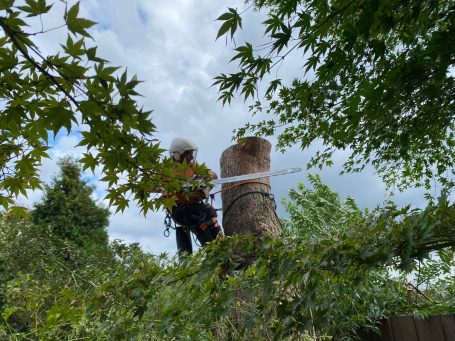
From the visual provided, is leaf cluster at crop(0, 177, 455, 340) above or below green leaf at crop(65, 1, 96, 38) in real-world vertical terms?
below

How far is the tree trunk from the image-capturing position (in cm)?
380

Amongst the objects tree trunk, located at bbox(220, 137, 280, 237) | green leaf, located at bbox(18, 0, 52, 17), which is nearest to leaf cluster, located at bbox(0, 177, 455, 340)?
tree trunk, located at bbox(220, 137, 280, 237)

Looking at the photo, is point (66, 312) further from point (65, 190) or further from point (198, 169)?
point (65, 190)

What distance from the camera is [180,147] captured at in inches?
168

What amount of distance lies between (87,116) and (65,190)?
11394mm

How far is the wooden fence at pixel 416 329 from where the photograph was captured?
2.77 meters

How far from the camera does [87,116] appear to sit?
60.7 inches

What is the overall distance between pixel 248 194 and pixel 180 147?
0.80 m

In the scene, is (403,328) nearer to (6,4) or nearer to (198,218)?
(198,218)

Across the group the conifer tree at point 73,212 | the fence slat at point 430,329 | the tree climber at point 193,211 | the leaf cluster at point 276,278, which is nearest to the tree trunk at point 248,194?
the tree climber at point 193,211

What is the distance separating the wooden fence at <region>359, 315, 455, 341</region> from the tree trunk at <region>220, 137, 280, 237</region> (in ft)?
3.44

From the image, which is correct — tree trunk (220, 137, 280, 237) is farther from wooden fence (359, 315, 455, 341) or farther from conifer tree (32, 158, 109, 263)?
conifer tree (32, 158, 109, 263)

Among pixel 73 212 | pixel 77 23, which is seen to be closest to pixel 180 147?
pixel 77 23

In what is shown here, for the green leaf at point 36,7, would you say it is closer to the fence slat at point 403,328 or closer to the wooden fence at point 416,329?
the wooden fence at point 416,329
